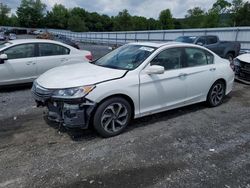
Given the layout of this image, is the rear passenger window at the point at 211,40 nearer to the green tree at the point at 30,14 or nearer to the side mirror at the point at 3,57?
the side mirror at the point at 3,57

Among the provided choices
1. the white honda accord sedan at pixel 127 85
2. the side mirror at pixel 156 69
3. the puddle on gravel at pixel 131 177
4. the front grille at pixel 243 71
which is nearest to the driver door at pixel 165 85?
the white honda accord sedan at pixel 127 85

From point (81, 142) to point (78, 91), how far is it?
848 mm

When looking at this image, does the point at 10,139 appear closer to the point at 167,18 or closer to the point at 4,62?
the point at 4,62

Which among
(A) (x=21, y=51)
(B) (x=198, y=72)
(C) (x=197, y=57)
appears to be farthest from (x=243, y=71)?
(A) (x=21, y=51)

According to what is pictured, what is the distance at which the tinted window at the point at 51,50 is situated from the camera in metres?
7.24

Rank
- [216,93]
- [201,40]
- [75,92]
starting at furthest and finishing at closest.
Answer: [201,40], [216,93], [75,92]

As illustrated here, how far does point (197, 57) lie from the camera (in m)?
5.32

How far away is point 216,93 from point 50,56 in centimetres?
480

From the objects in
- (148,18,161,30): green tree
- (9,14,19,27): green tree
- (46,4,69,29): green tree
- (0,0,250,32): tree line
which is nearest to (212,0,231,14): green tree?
(0,0,250,32): tree line

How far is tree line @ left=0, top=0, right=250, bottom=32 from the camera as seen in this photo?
55769mm

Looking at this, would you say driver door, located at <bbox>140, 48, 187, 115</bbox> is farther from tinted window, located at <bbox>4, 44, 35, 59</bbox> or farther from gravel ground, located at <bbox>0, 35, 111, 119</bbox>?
tinted window, located at <bbox>4, 44, 35, 59</bbox>

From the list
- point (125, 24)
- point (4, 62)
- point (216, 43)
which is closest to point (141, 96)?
point (4, 62)

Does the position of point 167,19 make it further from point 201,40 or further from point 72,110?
point 72,110

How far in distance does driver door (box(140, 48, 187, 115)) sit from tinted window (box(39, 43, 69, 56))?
4.05m
